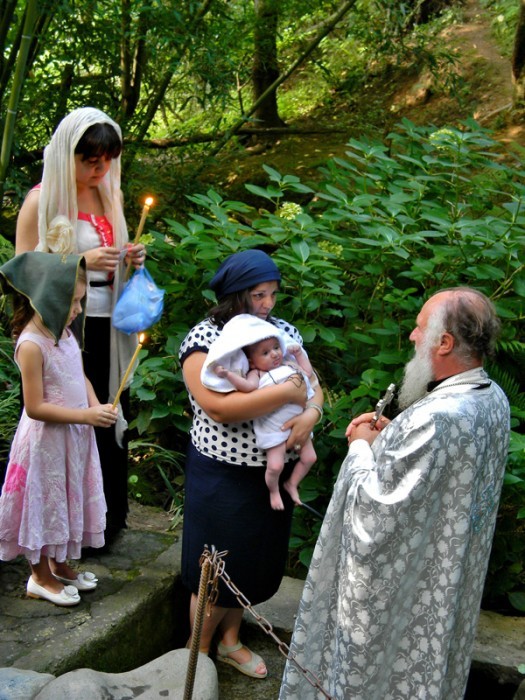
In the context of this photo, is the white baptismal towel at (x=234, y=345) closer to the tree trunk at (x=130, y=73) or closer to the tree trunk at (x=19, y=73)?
the tree trunk at (x=19, y=73)

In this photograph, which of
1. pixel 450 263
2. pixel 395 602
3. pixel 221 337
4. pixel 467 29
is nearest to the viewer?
pixel 395 602

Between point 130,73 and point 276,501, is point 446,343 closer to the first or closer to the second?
point 276,501

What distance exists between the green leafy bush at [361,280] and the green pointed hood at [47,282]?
134 centimetres

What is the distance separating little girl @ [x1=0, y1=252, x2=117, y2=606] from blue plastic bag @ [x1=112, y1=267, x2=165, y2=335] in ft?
0.53

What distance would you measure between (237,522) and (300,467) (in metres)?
0.32

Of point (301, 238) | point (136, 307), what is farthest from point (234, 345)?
point (301, 238)

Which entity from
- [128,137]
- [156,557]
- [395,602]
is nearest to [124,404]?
[156,557]

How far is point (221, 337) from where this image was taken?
2996mm

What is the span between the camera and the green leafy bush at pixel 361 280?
165 inches

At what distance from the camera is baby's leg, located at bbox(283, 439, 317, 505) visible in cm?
321

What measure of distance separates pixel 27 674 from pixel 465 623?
1.42 meters

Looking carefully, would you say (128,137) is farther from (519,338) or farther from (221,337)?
(221,337)

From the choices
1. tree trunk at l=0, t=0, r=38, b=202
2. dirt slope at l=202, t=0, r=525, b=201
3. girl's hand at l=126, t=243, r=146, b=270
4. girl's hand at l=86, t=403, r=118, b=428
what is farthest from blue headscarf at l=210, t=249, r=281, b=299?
dirt slope at l=202, t=0, r=525, b=201

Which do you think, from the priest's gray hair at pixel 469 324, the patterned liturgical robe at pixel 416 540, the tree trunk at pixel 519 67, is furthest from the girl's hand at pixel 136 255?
the tree trunk at pixel 519 67
